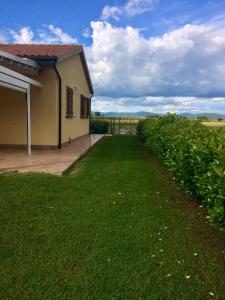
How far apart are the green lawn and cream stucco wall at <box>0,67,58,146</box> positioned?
5610mm

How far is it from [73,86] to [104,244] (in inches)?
492

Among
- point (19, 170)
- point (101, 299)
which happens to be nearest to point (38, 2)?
point (19, 170)

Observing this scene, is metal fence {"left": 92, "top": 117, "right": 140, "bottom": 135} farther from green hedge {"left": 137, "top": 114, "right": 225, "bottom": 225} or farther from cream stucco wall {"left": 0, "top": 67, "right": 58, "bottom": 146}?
green hedge {"left": 137, "top": 114, "right": 225, "bottom": 225}

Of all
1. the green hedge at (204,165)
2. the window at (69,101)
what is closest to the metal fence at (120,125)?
the window at (69,101)

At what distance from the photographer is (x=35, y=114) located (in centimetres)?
1214

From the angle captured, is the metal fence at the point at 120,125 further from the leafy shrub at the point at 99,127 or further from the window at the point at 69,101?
the window at the point at 69,101

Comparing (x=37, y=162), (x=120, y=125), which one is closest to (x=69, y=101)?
(x=37, y=162)

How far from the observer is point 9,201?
17.9 ft

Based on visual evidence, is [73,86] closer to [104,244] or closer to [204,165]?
[204,165]

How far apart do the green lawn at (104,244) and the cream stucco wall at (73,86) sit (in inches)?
280

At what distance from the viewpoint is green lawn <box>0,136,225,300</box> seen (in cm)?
Answer: 309

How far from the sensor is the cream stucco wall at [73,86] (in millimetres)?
13380

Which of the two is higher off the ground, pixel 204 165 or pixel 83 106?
pixel 83 106

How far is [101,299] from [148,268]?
73 cm
